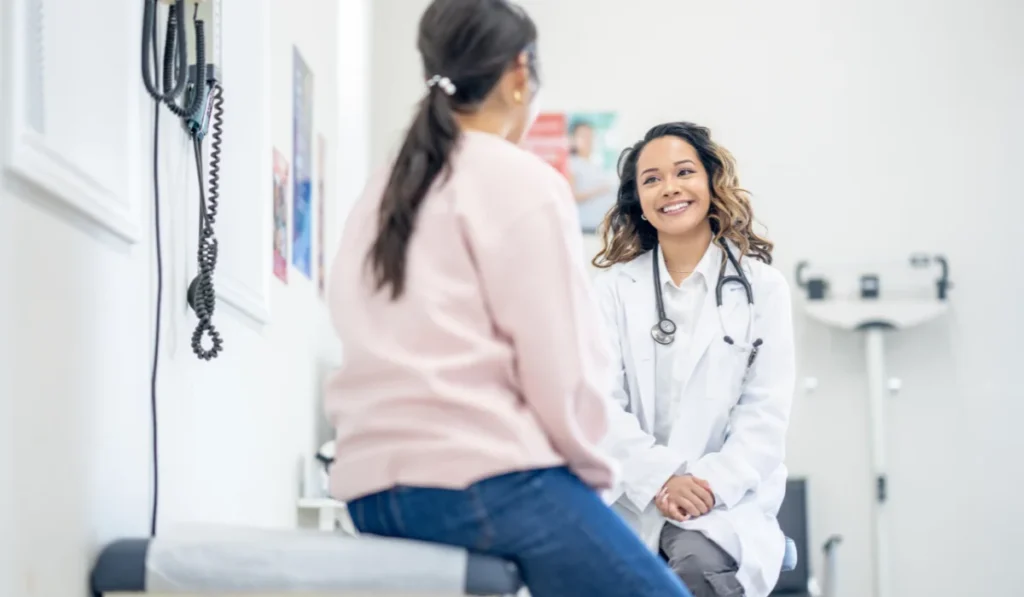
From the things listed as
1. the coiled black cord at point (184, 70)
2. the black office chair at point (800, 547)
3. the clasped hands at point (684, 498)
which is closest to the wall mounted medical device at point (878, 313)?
the black office chair at point (800, 547)

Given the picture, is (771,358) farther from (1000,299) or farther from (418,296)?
(1000,299)

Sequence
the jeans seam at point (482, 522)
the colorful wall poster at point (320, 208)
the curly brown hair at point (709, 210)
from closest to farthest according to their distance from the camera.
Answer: the jeans seam at point (482, 522) → the curly brown hair at point (709, 210) → the colorful wall poster at point (320, 208)

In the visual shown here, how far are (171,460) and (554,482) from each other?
3.18 ft

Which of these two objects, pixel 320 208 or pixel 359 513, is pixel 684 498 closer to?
pixel 359 513

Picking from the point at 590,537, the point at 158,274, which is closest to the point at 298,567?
the point at 590,537

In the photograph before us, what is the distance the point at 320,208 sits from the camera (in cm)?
422

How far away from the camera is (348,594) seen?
4.84ft

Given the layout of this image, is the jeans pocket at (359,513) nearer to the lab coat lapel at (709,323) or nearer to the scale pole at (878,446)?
the lab coat lapel at (709,323)

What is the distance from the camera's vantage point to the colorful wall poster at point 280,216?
3.28 m

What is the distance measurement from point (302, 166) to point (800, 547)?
2572 millimetres

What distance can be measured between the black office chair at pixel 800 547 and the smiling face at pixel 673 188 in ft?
9.61

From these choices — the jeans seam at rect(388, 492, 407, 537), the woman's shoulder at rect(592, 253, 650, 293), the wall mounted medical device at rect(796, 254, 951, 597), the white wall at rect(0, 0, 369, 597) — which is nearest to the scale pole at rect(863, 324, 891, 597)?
the wall mounted medical device at rect(796, 254, 951, 597)

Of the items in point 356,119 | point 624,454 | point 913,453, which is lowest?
point 913,453

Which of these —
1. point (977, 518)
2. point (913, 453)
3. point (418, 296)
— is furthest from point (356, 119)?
point (418, 296)
